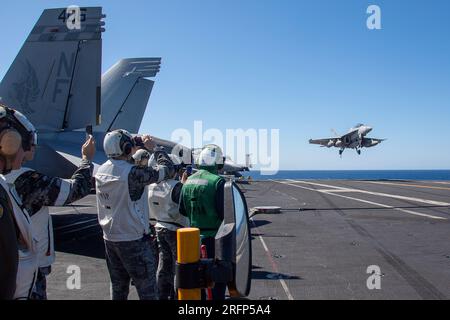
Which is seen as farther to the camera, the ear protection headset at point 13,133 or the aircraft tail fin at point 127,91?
the aircraft tail fin at point 127,91

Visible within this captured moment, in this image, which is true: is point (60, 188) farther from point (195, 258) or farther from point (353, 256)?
point (353, 256)

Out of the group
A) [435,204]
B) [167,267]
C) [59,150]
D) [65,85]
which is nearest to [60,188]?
[167,267]

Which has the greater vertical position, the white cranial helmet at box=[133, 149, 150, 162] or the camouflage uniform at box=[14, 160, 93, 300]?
the white cranial helmet at box=[133, 149, 150, 162]

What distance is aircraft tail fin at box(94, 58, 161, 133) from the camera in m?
18.9

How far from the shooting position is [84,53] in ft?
34.7

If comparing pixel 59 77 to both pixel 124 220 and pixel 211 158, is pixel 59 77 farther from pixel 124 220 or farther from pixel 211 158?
pixel 211 158

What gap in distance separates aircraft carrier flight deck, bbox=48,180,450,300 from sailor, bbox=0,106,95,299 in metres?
2.74

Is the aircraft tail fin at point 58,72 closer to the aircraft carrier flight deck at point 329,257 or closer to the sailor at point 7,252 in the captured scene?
the aircraft carrier flight deck at point 329,257

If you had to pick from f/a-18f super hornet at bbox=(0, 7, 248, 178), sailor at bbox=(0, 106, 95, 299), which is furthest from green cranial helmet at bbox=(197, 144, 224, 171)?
f/a-18f super hornet at bbox=(0, 7, 248, 178)

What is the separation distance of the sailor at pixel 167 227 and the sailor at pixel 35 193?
183 centimetres

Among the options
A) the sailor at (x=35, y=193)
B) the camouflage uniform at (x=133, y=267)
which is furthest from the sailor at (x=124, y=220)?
the sailor at (x=35, y=193)

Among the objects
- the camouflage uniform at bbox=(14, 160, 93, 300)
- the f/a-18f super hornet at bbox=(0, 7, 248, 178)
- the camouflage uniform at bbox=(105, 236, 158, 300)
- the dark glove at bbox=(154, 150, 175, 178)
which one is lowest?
the camouflage uniform at bbox=(105, 236, 158, 300)

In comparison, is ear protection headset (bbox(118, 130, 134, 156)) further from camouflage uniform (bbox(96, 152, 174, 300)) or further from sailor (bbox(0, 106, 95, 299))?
sailor (bbox(0, 106, 95, 299))

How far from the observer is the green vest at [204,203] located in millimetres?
3980
